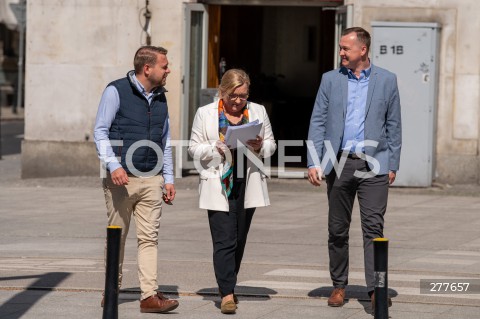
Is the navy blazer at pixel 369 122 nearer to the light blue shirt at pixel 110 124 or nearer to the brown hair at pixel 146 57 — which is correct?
the light blue shirt at pixel 110 124

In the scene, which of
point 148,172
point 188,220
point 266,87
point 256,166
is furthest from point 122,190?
point 266,87

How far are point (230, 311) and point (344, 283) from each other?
96 cm

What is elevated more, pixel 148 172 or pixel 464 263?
pixel 148 172

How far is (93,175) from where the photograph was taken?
1948 cm

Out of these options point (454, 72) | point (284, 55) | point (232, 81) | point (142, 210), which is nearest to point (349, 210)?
point (232, 81)

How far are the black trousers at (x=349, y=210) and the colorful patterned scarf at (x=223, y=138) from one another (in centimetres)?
76

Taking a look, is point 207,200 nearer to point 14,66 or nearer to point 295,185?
point 295,185

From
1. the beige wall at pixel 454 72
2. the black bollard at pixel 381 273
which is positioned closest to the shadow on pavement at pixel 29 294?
the black bollard at pixel 381 273

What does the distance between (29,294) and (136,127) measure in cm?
158

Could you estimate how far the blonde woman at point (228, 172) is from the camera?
9133mm

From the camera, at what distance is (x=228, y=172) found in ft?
30.2

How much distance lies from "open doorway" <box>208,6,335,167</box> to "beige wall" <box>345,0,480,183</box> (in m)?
5.96

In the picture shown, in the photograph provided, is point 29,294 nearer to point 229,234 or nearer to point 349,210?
point 229,234

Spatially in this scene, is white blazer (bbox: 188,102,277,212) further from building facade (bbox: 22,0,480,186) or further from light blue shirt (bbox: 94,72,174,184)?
building facade (bbox: 22,0,480,186)
